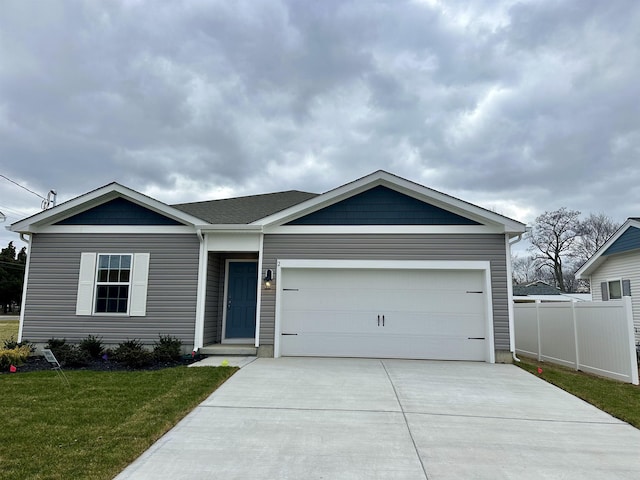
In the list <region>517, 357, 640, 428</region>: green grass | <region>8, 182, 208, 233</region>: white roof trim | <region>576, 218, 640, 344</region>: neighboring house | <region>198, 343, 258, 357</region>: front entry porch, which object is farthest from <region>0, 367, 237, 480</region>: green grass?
<region>576, 218, 640, 344</region>: neighboring house

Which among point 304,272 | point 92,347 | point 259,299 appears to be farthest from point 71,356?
point 304,272

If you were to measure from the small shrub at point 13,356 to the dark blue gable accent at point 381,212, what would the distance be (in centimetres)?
617

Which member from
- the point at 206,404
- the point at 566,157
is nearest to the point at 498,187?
the point at 566,157

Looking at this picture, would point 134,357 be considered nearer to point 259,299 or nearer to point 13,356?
point 13,356

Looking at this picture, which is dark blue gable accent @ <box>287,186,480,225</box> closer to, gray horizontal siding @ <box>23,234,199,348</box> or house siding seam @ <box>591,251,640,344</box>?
gray horizontal siding @ <box>23,234,199,348</box>

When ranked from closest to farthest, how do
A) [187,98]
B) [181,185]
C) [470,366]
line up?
[470,366], [187,98], [181,185]

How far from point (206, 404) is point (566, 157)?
23.2 m

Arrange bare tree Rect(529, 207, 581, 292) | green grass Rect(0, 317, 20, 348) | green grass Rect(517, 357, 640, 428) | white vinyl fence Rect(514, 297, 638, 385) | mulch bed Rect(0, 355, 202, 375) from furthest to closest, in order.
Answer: bare tree Rect(529, 207, 581, 292)
green grass Rect(0, 317, 20, 348)
mulch bed Rect(0, 355, 202, 375)
white vinyl fence Rect(514, 297, 638, 385)
green grass Rect(517, 357, 640, 428)

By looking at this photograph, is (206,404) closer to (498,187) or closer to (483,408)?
(483,408)

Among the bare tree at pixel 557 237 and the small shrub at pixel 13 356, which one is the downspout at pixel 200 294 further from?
the bare tree at pixel 557 237

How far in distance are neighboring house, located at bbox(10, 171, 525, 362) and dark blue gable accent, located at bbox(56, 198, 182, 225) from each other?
0.03 meters

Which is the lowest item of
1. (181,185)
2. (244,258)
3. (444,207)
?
(244,258)

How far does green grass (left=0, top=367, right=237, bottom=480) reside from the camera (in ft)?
11.5

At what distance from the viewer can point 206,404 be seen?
17.6 ft
